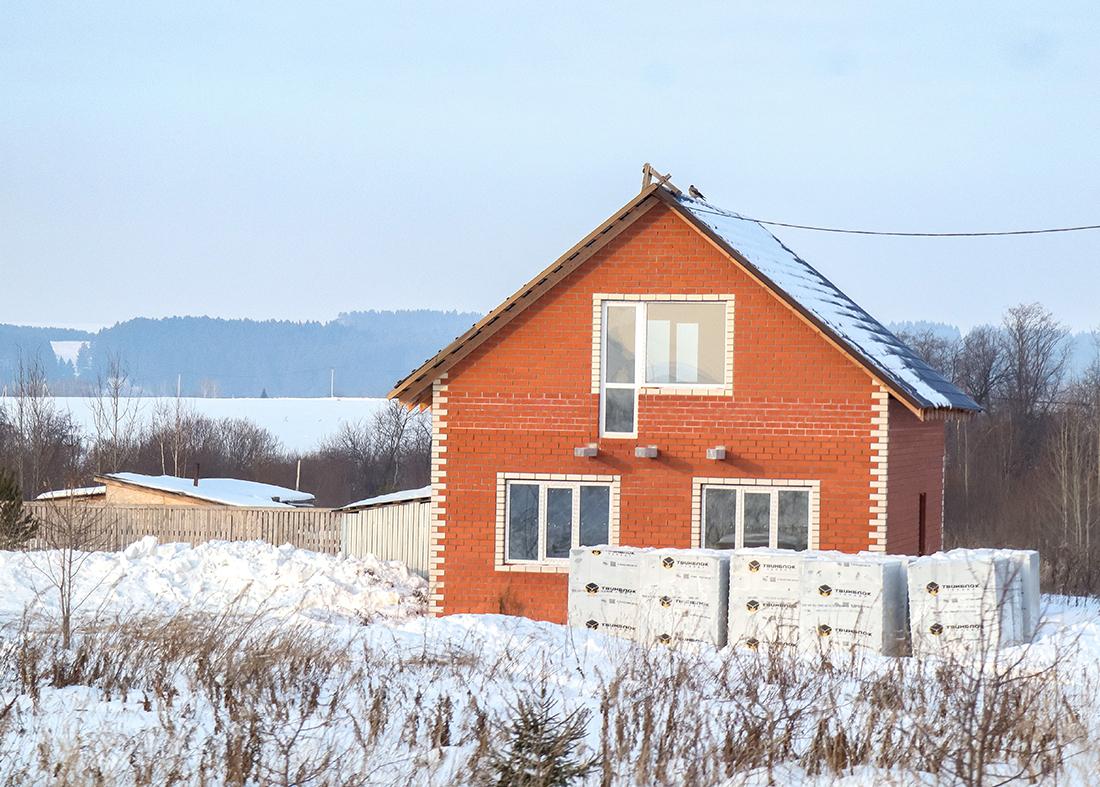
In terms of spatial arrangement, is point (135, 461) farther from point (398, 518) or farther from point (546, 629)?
point (546, 629)

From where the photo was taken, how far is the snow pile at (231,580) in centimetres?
2102

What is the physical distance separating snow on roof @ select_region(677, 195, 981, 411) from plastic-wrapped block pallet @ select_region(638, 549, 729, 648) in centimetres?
445

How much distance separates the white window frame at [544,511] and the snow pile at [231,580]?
2394 millimetres

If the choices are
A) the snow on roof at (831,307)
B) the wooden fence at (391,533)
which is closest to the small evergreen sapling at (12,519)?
the wooden fence at (391,533)

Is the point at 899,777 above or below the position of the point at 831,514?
below

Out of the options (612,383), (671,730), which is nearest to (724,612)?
(612,383)

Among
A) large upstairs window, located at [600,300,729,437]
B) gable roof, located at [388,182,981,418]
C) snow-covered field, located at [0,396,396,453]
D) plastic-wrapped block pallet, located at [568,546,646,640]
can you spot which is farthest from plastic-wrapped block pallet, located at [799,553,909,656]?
snow-covered field, located at [0,396,396,453]

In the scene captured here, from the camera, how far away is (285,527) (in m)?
29.6

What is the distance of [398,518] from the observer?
2856 cm

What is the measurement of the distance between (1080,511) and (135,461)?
4354 cm

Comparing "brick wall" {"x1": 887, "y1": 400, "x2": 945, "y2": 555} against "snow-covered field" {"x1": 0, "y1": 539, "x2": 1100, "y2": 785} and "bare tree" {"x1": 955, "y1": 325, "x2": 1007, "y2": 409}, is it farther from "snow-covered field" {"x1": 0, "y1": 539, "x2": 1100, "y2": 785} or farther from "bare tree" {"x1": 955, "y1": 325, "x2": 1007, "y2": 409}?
"bare tree" {"x1": 955, "y1": 325, "x2": 1007, "y2": 409}

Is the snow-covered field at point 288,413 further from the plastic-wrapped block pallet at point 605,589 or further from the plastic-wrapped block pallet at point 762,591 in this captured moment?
the plastic-wrapped block pallet at point 762,591

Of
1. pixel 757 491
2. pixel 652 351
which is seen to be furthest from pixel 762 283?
pixel 757 491

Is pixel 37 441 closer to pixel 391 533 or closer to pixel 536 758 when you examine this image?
pixel 391 533
